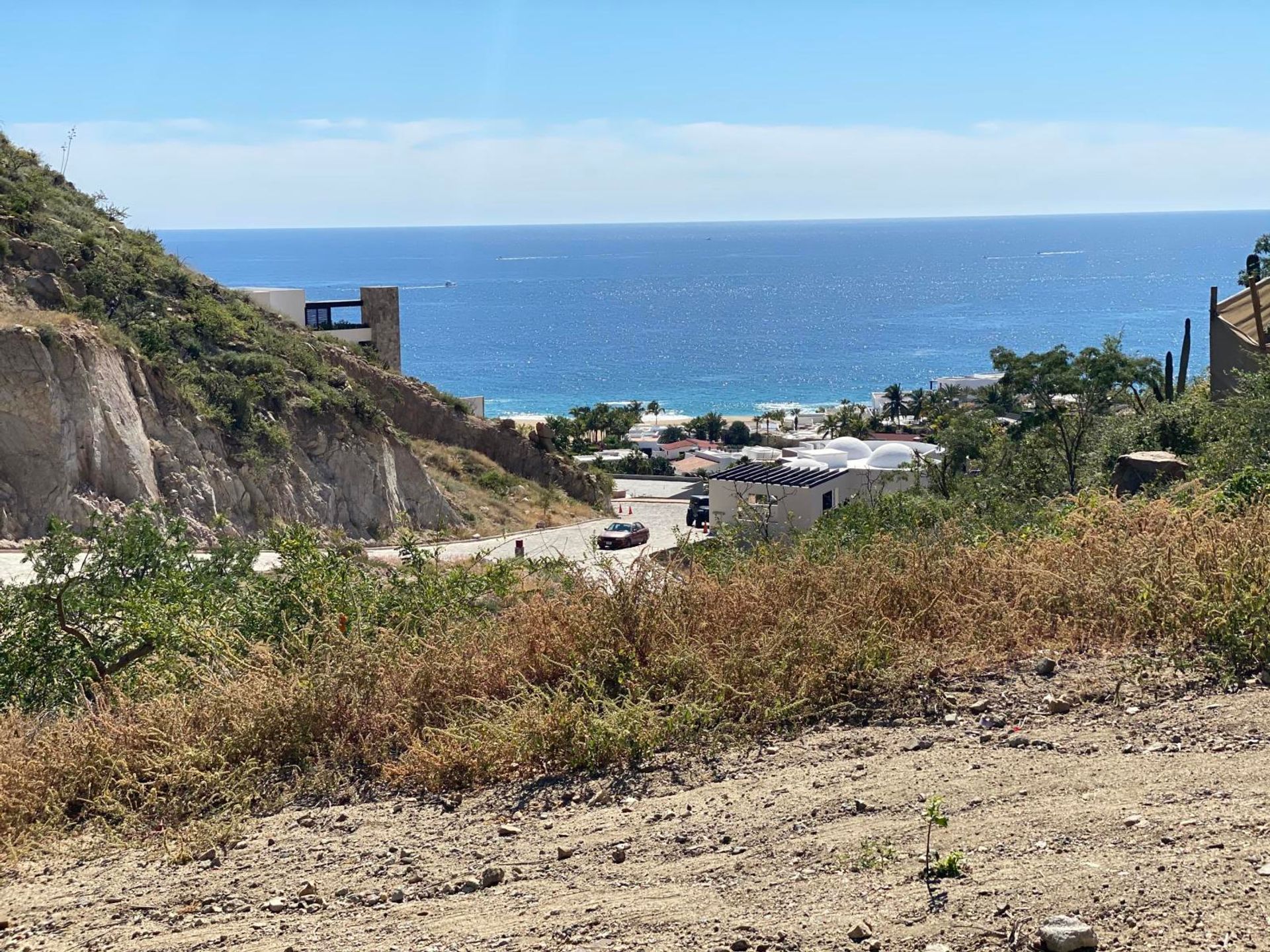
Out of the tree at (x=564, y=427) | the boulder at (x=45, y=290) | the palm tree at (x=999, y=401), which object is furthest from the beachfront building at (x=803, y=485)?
the tree at (x=564, y=427)

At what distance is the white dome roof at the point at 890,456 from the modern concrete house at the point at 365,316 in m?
18.5

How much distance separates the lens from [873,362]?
139 m

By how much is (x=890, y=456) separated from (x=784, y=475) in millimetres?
14144

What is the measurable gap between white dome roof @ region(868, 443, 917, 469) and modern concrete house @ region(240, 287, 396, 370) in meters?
18.5

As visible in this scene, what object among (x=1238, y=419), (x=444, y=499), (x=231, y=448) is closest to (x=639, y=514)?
(x=444, y=499)

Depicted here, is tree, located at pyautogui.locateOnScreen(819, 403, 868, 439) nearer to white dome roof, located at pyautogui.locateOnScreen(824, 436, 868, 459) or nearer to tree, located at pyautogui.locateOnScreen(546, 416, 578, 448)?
tree, located at pyautogui.locateOnScreen(546, 416, 578, 448)

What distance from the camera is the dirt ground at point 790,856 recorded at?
145 inches

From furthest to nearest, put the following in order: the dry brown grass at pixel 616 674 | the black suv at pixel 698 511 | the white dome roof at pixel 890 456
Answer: the white dome roof at pixel 890 456 < the black suv at pixel 698 511 < the dry brown grass at pixel 616 674

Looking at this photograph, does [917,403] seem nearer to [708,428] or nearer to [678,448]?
[708,428]

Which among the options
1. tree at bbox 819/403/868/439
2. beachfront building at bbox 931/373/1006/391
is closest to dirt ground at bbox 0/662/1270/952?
tree at bbox 819/403/868/439

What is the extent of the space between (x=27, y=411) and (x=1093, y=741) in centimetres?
2251

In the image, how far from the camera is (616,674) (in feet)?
19.7

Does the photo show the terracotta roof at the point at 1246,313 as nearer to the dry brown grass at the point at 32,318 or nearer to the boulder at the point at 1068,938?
the boulder at the point at 1068,938

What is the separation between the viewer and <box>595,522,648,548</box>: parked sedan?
92.1 ft
